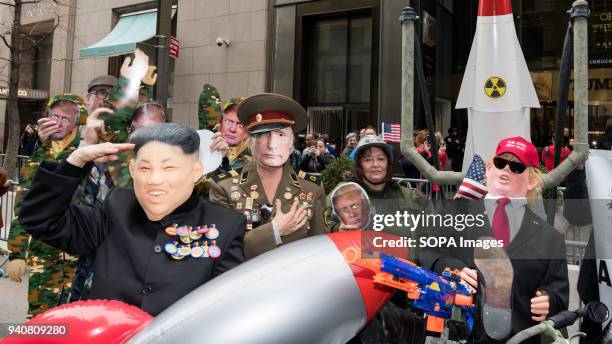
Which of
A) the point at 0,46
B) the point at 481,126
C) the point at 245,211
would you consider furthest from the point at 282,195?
the point at 0,46

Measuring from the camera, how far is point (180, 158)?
195 cm

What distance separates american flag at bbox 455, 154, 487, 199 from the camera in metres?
2.09

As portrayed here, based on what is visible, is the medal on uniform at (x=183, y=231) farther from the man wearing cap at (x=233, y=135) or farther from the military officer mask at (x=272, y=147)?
the man wearing cap at (x=233, y=135)

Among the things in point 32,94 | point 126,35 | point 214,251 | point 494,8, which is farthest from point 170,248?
point 32,94

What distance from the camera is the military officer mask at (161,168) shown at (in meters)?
1.91

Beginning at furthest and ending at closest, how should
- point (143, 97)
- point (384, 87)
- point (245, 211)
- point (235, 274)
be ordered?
1. point (384, 87)
2. point (143, 97)
3. point (245, 211)
4. point (235, 274)

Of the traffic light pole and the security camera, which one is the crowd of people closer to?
the traffic light pole

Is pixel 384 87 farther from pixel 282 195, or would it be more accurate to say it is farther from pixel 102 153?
pixel 102 153

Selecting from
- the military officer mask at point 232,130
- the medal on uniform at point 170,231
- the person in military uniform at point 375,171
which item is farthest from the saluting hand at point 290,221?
the military officer mask at point 232,130

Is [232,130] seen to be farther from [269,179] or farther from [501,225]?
[501,225]

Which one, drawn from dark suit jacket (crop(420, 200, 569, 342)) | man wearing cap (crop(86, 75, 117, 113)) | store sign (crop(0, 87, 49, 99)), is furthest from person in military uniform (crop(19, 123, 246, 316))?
store sign (crop(0, 87, 49, 99))

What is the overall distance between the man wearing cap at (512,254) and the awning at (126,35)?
48.1 ft

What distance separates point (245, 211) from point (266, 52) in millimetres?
12484

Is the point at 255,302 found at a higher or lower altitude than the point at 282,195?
lower
